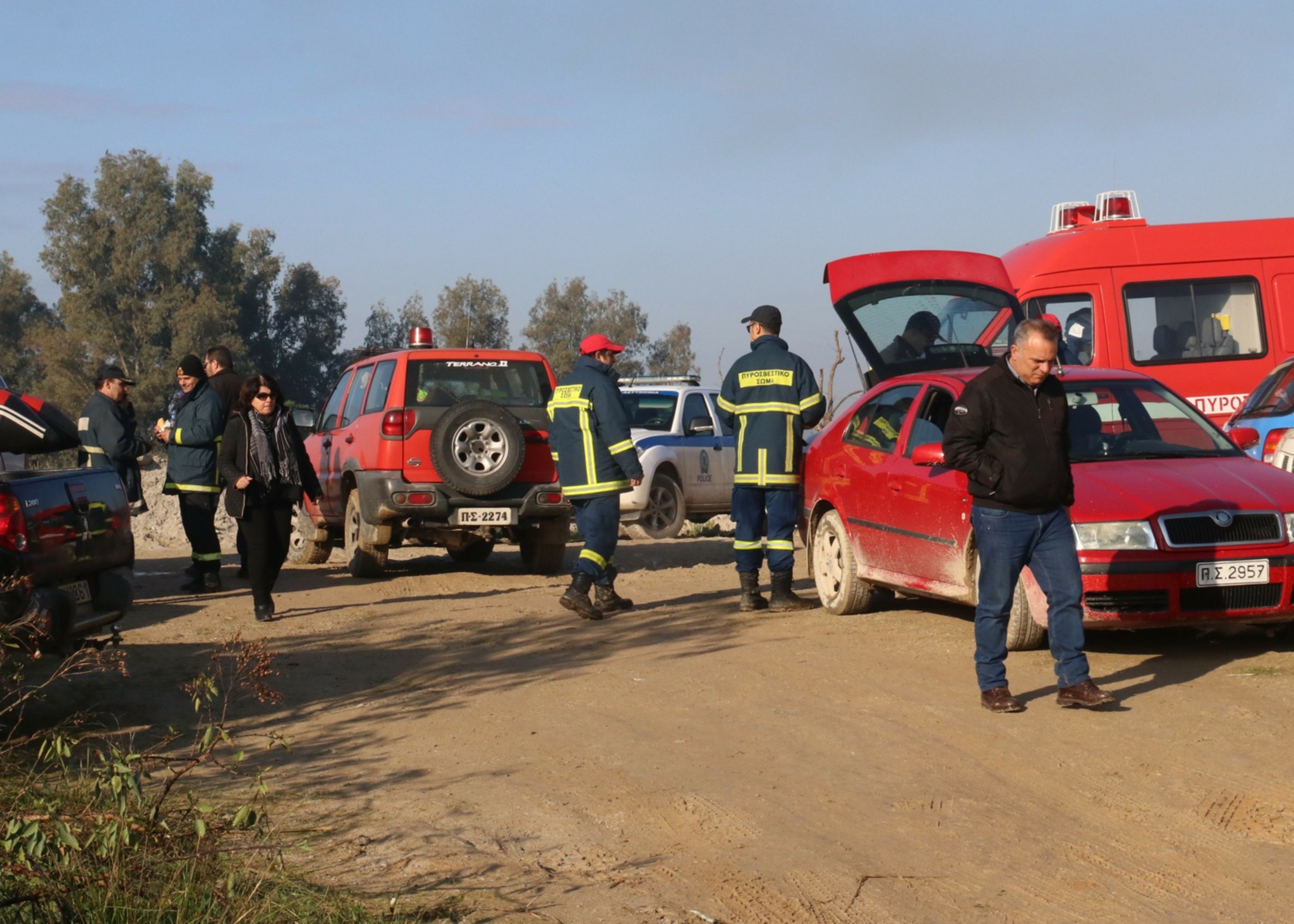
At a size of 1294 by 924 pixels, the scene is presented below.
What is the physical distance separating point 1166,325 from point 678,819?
1095 cm

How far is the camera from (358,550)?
1293 centimetres

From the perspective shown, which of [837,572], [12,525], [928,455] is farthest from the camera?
[837,572]

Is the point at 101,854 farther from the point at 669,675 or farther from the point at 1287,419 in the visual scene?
the point at 1287,419

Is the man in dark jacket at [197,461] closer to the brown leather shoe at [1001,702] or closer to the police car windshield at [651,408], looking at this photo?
the police car windshield at [651,408]

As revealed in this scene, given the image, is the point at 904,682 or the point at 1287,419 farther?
the point at 1287,419

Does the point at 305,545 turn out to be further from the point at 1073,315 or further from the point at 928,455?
the point at 928,455

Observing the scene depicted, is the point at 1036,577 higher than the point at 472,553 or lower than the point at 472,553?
higher

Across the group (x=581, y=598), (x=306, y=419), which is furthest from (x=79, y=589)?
(x=306, y=419)

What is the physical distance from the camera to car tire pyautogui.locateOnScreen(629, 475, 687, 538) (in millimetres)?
18000

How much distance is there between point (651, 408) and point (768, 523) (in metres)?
8.40

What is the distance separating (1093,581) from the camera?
7648mm

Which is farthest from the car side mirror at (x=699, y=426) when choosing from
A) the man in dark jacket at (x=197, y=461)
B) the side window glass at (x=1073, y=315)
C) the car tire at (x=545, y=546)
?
the man in dark jacket at (x=197, y=461)

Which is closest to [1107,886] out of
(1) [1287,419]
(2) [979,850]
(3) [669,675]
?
(2) [979,850]

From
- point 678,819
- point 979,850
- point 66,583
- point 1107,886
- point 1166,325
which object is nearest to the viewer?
point 1107,886
